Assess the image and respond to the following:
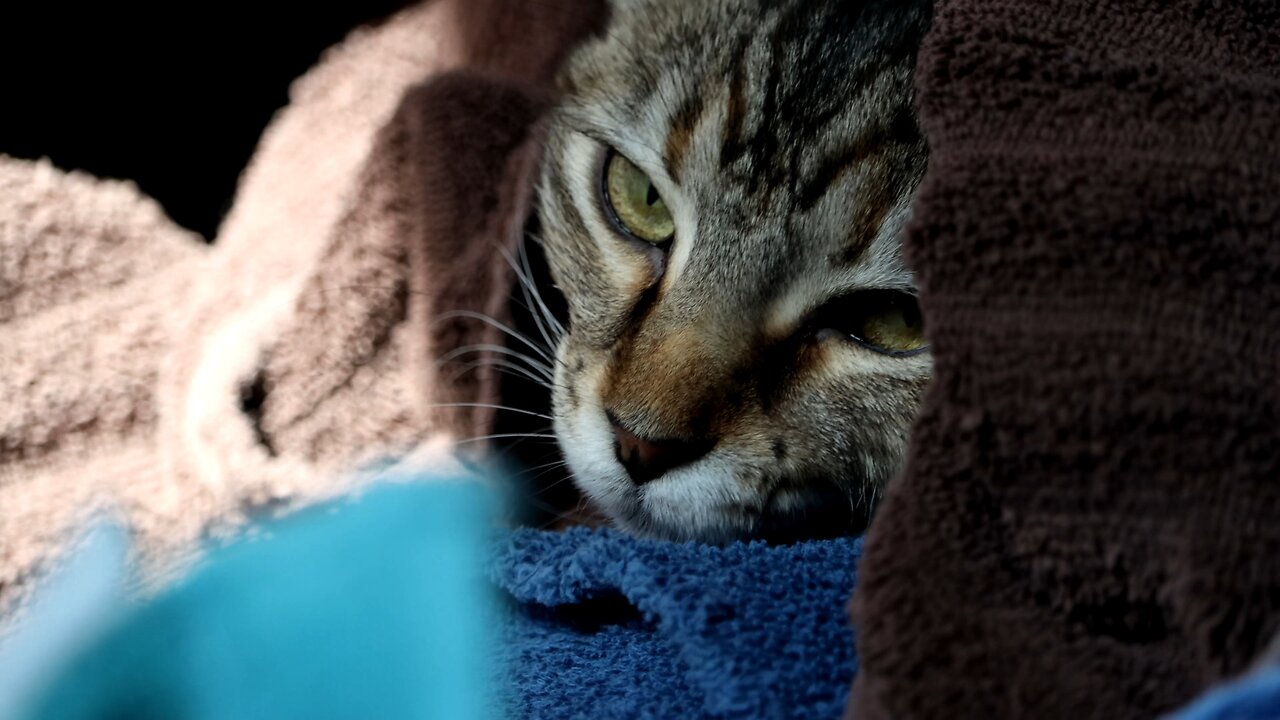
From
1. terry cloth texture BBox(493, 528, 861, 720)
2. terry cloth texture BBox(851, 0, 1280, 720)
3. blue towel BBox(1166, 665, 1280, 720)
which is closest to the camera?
blue towel BBox(1166, 665, 1280, 720)

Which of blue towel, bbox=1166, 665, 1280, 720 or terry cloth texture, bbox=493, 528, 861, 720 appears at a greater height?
terry cloth texture, bbox=493, 528, 861, 720

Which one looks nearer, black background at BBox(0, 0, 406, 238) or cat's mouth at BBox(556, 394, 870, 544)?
cat's mouth at BBox(556, 394, 870, 544)

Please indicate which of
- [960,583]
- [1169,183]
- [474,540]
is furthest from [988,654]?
[474,540]

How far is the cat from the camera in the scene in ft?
2.70

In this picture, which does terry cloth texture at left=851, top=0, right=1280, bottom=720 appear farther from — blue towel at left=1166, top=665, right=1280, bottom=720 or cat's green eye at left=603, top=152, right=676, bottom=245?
cat's green eye at left=603, top=152, right=676, bottom=245

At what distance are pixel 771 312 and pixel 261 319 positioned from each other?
0.55m

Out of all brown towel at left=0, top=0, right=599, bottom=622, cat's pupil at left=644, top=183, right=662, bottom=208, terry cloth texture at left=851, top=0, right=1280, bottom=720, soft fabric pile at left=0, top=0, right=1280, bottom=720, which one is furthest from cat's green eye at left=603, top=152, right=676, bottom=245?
terry cloth texture at left=851, top=0, right=1280, bottom=720

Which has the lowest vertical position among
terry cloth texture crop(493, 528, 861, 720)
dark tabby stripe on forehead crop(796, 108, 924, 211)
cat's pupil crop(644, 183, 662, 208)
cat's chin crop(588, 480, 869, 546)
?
terry cloth texture crop(493, 528, 861, 720)

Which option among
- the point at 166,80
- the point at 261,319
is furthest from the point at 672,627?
the point at 166,80

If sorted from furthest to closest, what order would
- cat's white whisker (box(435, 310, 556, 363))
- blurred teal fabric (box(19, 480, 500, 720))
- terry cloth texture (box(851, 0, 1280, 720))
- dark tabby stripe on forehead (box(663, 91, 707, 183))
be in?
cat's white whisker (box(435, 310, 556, 363))
dark tabby stripe on forehead (box(663, 91, 707, 183))
blurred teal fabric (box(19, 480, 500, 720))
terry cloth texture (box(851, 0, 1280, 720))

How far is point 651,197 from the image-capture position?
1.00m

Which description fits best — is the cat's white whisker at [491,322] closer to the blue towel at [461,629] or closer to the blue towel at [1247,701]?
the blue towel at [461,629]

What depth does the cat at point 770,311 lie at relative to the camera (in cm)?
82

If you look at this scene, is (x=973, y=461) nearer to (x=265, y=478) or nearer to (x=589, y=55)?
(x=265, y=478)
